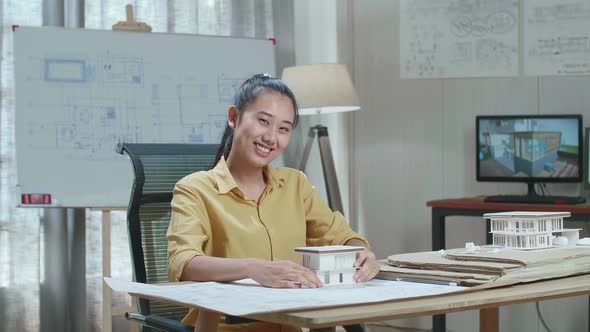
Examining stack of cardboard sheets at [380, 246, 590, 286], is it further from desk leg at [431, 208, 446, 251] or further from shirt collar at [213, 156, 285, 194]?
desk leg at [431, 208, 446, 251]

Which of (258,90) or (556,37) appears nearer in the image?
(258,90)

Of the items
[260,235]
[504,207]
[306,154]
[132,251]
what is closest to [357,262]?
[260,235]

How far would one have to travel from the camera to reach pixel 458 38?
3883mm

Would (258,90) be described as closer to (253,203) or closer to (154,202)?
(253,203)

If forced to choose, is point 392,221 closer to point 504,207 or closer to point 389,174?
point 389,174

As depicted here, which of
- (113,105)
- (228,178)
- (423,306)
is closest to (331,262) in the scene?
(423,306)

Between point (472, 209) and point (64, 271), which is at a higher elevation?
point (472, 209)

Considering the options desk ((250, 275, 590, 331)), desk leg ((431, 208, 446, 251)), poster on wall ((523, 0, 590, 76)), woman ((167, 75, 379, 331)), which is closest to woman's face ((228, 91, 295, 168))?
woman ((167, 75, 379, 331))

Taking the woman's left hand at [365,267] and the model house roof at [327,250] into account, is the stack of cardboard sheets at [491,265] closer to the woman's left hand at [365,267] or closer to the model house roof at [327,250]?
the woman's left hand at [365,267]

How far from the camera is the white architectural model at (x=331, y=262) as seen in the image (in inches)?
48.9

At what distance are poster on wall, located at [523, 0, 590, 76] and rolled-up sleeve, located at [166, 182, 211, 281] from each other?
2448 mm

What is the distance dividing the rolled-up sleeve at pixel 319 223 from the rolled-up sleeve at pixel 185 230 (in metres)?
0.28

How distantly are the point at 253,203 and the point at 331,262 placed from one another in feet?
1.53

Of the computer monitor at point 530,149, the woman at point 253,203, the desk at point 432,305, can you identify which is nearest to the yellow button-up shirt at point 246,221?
the woman at point 253,203
